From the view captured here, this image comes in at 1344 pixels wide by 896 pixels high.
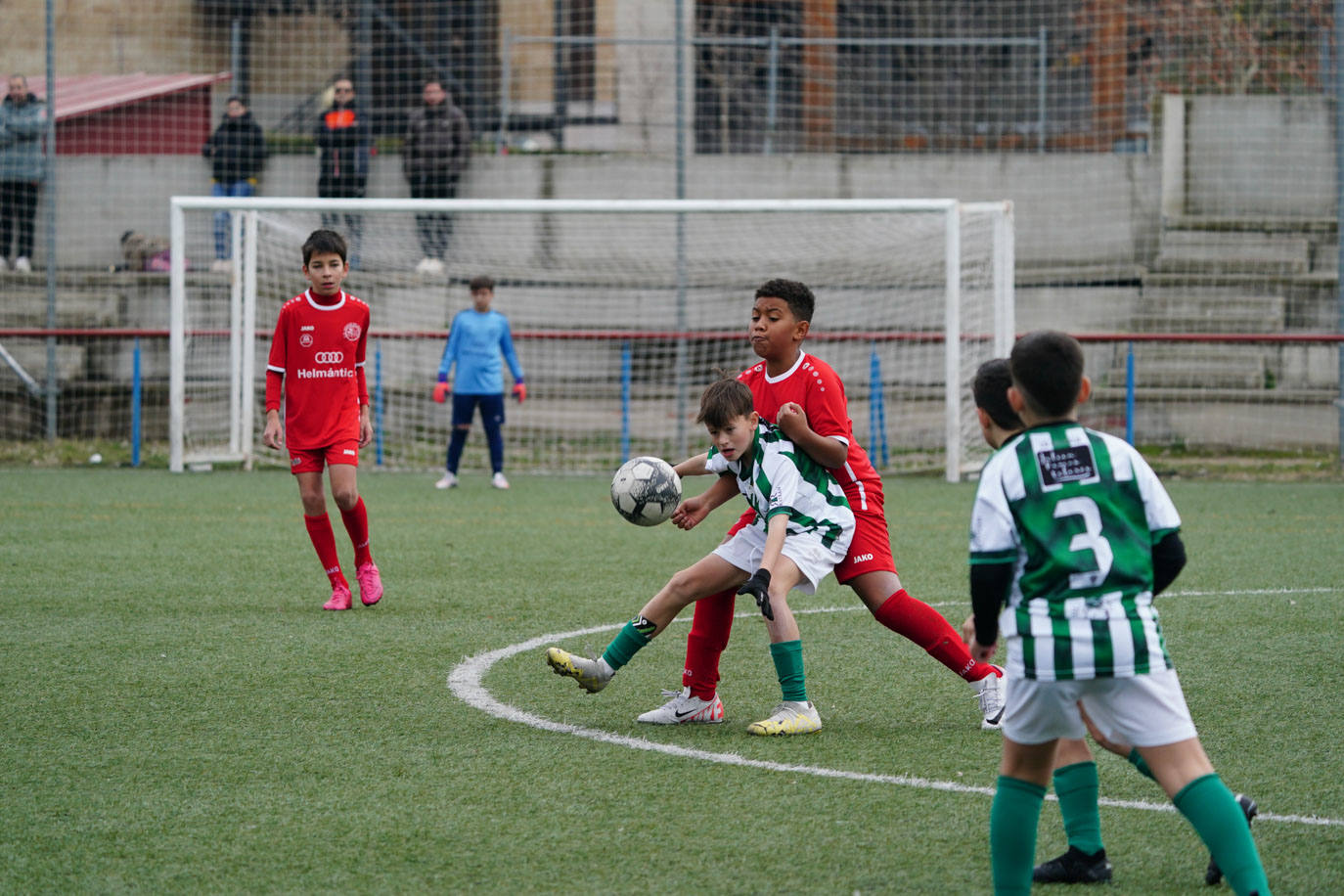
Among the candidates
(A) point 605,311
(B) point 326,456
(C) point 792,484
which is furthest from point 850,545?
(A) point 605,311

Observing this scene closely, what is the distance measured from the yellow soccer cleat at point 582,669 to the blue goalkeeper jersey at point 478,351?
26.6 feet

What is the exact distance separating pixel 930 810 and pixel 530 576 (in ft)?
14.6

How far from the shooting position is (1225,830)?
2.93 metres

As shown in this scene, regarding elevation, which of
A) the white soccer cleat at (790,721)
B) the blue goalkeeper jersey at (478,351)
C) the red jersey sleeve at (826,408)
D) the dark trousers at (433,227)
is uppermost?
the dark trousers at (433,227)

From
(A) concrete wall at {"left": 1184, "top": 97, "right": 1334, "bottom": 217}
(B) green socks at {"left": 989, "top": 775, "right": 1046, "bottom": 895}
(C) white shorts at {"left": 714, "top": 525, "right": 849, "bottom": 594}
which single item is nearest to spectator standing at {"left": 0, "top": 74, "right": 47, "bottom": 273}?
(A) concrete wall at {"left": 1184, "top": 97, "right": 1334, "bottom": 217}

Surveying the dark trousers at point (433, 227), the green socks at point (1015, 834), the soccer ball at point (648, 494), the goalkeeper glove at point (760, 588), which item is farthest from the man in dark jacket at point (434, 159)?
the green socks at point (1015, 834)

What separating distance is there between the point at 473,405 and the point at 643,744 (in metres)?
8.84

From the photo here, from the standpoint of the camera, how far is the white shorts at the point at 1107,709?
2.99 m

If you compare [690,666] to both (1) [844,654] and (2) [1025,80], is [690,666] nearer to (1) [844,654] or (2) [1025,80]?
(1) [844,654]

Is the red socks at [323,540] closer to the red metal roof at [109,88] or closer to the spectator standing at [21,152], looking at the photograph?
the spectator standing at [21,152]

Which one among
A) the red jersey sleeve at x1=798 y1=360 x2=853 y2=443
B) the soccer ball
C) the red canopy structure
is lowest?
the soccer ball

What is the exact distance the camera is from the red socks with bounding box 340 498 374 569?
7.28 m

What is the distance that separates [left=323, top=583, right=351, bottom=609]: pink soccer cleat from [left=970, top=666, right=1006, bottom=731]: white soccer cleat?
3.36 m

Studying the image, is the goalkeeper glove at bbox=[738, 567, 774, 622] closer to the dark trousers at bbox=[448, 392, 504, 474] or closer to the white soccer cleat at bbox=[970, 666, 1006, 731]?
the white soccer cleat at bbox=[970, 666, 1006, 731]
